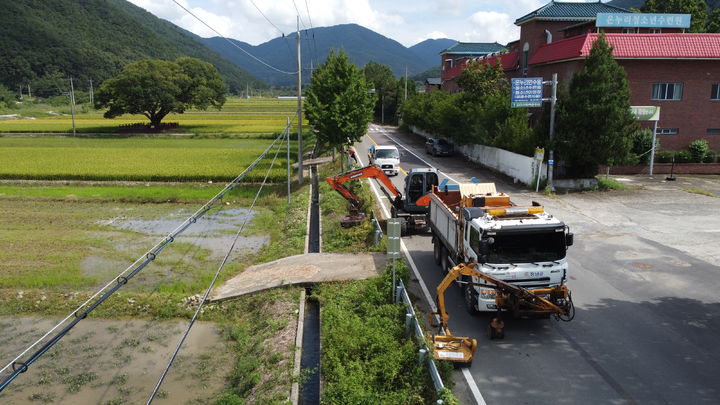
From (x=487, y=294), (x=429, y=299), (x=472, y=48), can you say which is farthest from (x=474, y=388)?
(x=472, y=48)

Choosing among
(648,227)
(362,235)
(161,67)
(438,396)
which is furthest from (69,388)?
(161,67)

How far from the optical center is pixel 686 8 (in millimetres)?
56719

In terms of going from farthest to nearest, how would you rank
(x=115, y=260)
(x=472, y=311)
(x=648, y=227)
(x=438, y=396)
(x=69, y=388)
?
(x=648, y=227), (x=115, y=260), (x=472, y=311), (x=69, y=388), (x=438, y=396)

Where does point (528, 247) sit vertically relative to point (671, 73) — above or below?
below

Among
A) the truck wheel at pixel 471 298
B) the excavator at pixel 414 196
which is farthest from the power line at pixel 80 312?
the excavator at pixel 414 196

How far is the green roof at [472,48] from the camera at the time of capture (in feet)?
250

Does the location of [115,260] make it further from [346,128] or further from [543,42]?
[543,42]

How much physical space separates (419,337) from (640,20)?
35871mm

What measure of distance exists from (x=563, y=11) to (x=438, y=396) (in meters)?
40.3

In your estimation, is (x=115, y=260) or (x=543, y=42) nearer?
(x=115, y=260)

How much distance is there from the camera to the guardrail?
374 inches

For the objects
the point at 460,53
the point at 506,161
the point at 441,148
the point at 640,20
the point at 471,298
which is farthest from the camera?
the point at 460,53

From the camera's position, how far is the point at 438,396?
9.25 metres

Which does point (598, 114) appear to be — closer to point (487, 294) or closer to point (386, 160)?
point (386, 160)
